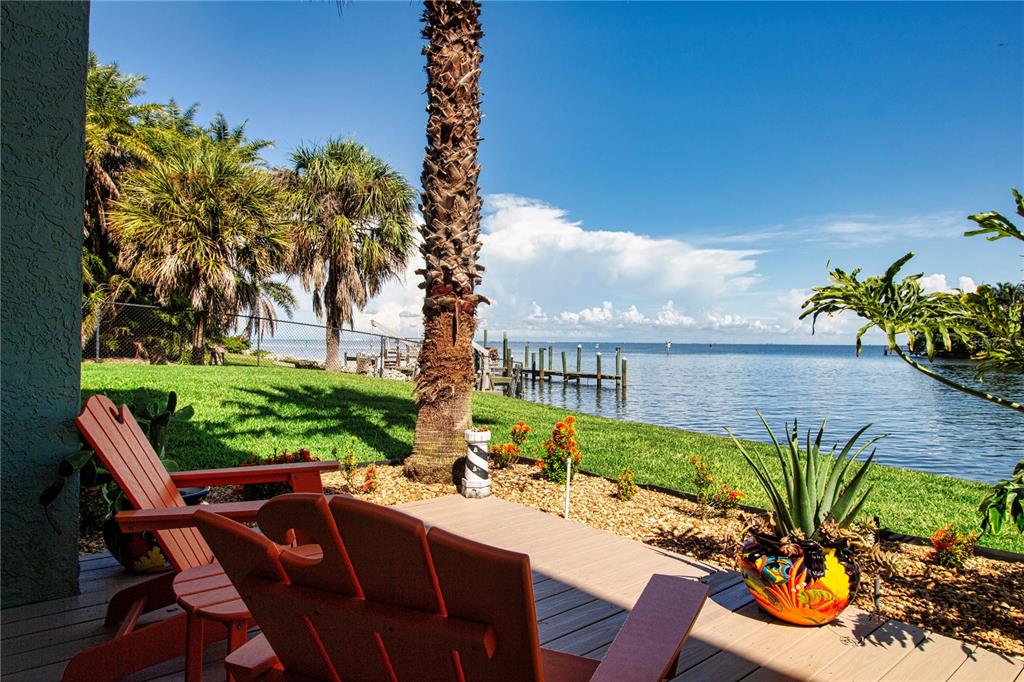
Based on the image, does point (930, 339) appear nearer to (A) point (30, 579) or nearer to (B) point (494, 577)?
(B) point (494, 577)

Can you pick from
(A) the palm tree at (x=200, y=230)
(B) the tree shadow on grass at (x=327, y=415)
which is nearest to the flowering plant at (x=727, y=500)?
(B) the tree shadow on grass at (x=327, y=415)

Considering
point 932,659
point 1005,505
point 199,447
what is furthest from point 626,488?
point 199,447

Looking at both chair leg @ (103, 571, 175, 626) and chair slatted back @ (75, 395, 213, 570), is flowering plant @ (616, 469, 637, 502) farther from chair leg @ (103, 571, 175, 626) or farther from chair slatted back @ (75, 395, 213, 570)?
chair leg @ (103, 571, 175, 626)

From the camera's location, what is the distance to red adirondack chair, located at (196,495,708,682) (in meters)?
1.03

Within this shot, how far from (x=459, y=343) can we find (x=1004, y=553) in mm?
4628

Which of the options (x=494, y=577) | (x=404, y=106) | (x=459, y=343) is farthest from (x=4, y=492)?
(x=404, y=106)

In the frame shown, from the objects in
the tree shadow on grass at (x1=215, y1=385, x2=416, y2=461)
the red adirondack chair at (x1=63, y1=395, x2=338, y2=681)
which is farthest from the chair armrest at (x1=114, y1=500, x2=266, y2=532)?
the tree shadow on grass at (x1=215, y1=385, x2=416, y2=461)

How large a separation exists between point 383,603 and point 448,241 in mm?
5033

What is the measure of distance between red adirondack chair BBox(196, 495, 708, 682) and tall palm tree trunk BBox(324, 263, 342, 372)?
18.4m

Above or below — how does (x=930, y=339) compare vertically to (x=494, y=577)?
above

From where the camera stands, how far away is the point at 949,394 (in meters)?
26.5

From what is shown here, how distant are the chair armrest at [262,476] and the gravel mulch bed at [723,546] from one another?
65.0 inches

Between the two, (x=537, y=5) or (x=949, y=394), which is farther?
(x=949, y=394)

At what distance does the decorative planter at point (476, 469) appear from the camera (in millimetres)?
5375
